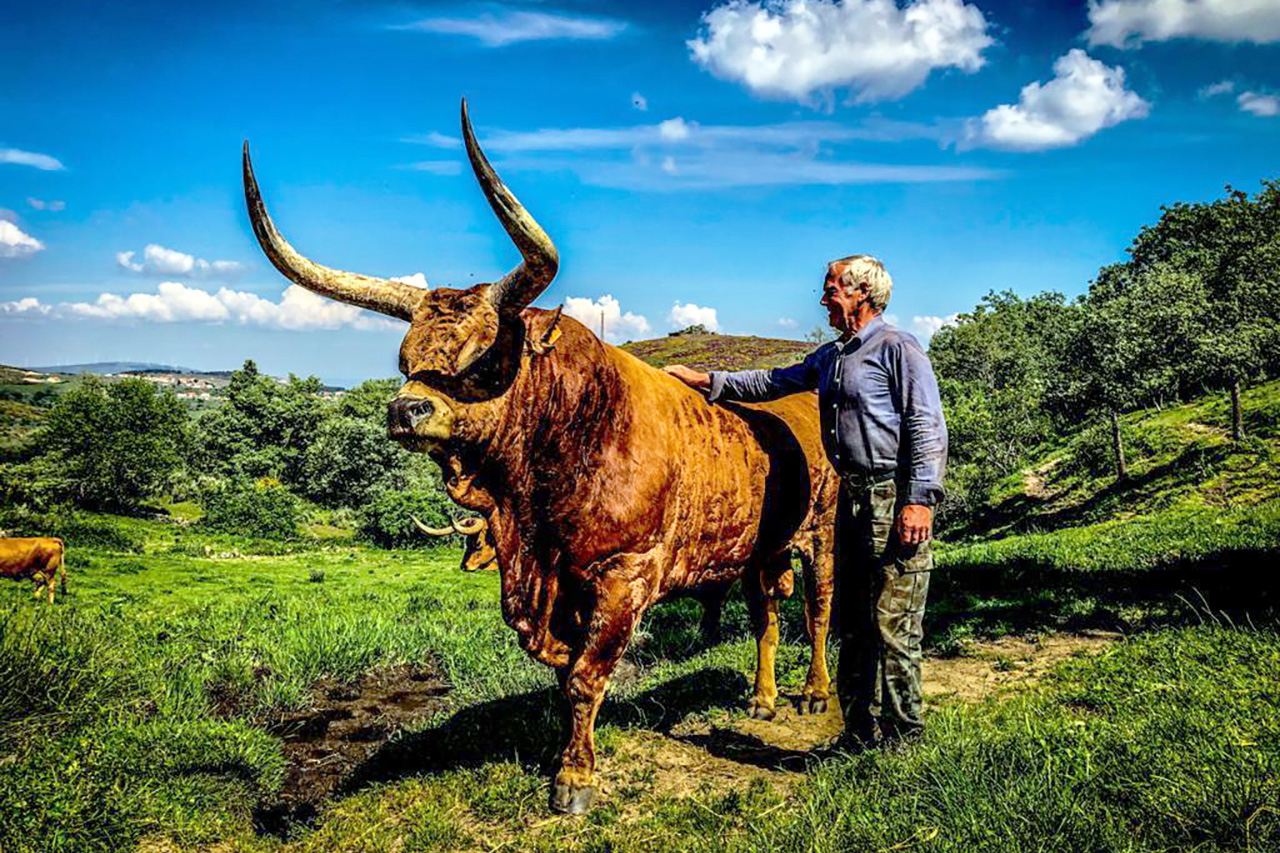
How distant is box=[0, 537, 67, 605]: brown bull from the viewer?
1880 cm

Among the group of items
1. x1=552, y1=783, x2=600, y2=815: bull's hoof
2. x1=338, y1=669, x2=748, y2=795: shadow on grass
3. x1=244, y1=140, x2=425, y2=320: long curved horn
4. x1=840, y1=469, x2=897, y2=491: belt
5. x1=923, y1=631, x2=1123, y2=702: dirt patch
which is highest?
x1=244, y1=140, x2=425, y2=320: long curved horn

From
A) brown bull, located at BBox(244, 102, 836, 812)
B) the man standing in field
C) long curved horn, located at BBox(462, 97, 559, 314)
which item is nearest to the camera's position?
long curved horn, located at BBox(462, 97, 559, 314)

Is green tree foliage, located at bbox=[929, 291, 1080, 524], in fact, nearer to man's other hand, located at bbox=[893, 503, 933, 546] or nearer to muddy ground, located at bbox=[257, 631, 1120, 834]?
muddy ground, located at bbox=[257, 631, 1120, 834]

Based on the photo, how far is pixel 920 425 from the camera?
4262 millimetres

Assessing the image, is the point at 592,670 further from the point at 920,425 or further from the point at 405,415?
the point at 920,425

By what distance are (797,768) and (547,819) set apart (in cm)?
171

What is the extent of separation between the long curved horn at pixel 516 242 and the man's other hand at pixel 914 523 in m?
2.35

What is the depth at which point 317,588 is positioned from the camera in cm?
2689

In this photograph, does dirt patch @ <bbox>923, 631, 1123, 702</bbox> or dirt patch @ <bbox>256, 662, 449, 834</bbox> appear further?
dirt patch @ <bbox>923, 631, 1123, 702</bbox>

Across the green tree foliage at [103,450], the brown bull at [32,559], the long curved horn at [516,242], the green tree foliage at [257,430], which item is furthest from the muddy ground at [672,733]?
the green tree foliage at [257,430]

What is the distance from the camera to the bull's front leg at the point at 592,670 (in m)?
4.50

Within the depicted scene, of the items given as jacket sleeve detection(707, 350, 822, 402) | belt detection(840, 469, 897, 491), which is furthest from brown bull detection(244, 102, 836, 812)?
belt detection(840, 469, 897, 491)

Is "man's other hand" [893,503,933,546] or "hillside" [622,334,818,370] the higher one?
"hillside" [622,334,818,370]

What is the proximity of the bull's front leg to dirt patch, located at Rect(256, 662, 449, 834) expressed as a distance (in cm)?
171
